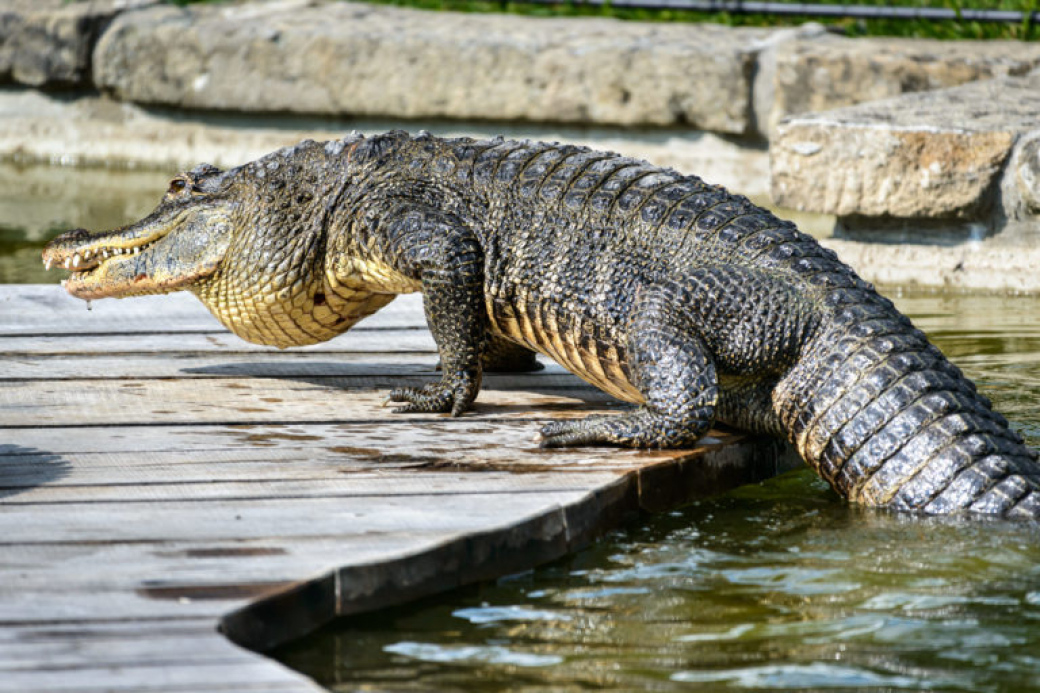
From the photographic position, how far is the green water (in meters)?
2.64

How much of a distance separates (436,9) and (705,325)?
20.3 ft

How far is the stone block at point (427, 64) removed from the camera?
312 inches

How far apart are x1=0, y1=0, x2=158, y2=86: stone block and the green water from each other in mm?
7076

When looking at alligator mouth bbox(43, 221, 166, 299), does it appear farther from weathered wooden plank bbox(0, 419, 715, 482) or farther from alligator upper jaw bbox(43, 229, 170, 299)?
weathered wooden plank bbox(0, 419, 715, 482)

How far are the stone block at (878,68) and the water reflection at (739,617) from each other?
13.3 ft

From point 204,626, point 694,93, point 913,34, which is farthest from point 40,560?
point 913,34

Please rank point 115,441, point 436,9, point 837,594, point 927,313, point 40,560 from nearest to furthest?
point 40,560
point 837,594
point 115,441
point 927,313
point 436,9

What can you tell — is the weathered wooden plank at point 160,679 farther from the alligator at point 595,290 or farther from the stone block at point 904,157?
the stone block at point 904,157

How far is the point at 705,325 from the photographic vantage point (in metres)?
3.77

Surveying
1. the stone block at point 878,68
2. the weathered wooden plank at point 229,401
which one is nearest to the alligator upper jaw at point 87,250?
the weathered wooden plank at point 229,401

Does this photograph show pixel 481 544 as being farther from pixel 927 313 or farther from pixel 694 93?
pixel 694 93

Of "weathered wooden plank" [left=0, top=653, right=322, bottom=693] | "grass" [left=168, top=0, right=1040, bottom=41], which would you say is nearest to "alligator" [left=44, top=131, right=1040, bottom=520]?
"weathered wooden plank" [left=0, top=653, right=322, bottom=693]

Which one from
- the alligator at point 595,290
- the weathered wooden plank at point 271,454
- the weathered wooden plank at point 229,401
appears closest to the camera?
the weathered wooden plank at point 271,454

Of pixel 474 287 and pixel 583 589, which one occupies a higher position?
pixel 474 287
